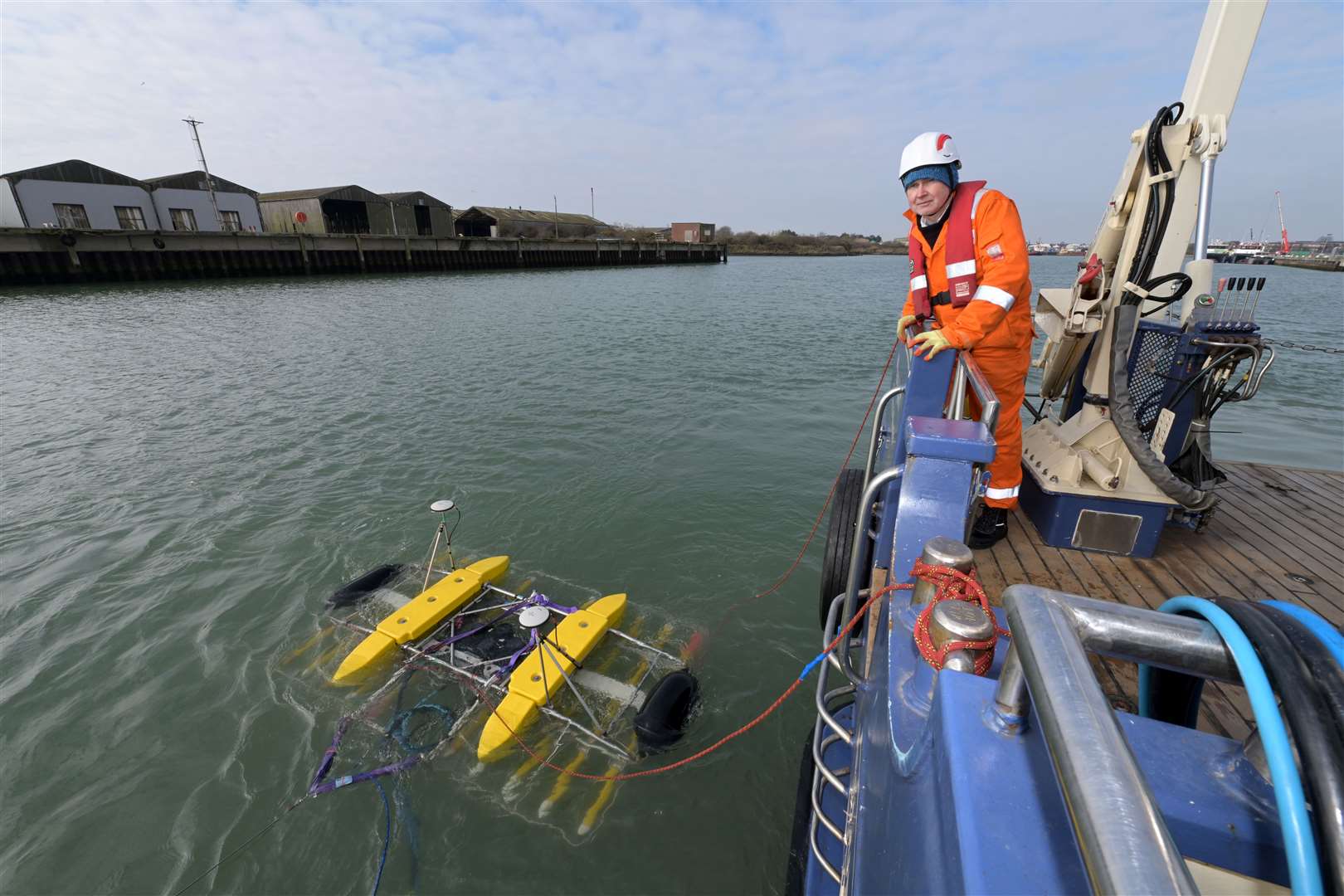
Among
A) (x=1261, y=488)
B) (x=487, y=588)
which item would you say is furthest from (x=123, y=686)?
(x=1261, y=488)

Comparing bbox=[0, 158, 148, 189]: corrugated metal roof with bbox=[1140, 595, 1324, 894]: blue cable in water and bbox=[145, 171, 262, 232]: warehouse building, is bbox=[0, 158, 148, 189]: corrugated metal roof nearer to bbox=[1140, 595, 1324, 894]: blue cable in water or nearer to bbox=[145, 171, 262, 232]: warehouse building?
bbox=[145, 171, 262, 232]: warehouse building

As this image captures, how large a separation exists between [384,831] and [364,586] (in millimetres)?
2944

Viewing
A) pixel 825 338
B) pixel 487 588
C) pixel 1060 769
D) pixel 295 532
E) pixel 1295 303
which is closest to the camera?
pixel 1060 769

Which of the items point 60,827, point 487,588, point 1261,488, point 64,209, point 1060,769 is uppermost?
point 64,209

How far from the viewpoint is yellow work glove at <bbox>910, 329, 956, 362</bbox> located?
3.23 metres

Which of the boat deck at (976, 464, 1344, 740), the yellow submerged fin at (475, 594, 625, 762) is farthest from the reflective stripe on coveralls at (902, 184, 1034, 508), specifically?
the yellow submerged fin at (475, 594, 625, 762)

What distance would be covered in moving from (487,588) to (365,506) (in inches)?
142

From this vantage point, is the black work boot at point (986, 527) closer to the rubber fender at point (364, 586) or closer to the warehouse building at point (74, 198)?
the rubber fender at point (364, 586)

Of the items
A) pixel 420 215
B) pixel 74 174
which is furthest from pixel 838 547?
pixel 420 215

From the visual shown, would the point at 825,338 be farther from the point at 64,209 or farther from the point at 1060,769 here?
the point at 64,209

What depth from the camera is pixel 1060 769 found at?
0.83m

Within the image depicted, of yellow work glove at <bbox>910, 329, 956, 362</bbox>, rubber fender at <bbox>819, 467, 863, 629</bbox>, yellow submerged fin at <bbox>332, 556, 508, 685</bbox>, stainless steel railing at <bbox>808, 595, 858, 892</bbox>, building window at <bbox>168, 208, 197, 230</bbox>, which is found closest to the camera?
stainless steel railing at <bbox>808, 595, 858, 892</bbox>

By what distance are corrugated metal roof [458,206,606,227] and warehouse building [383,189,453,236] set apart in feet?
17.2

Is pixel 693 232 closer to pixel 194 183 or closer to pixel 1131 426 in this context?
pixel 194 183
